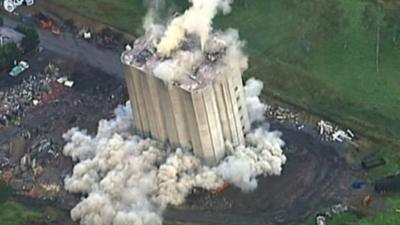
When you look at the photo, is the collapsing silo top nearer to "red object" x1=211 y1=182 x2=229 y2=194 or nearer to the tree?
"red object" x1=211 y1=182 x2=229 y2=194

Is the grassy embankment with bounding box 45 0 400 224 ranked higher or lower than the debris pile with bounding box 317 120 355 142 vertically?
higher

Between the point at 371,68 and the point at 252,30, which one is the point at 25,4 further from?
the point at 371,68

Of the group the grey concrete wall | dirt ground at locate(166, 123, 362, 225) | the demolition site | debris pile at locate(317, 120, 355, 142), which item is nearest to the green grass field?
the demolition site

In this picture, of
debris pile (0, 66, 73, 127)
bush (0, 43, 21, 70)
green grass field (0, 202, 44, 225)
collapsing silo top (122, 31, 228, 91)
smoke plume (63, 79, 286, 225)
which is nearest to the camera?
collapsing silo top (122, 31, 228, 91)

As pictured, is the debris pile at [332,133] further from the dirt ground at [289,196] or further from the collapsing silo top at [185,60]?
the collapsing silo top at [185,60]

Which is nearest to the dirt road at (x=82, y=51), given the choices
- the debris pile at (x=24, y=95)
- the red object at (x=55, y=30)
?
the red object at (x=55, y=30)

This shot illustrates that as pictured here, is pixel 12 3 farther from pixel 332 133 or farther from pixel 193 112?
pixel 332 133

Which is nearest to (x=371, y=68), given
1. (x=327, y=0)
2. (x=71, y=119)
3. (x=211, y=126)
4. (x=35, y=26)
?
(x=327, y=0)
